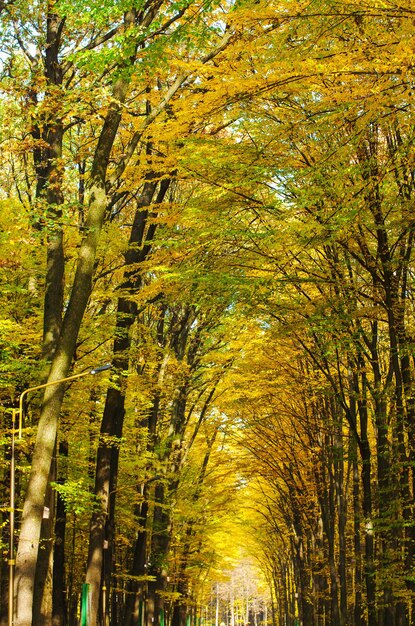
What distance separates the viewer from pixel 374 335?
17.6m

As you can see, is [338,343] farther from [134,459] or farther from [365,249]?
[134,459]

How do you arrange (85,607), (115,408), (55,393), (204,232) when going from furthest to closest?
(115,408) < (85,607) < (204,232) < (55,393)

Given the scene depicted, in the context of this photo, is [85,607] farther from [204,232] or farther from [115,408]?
[204,232]

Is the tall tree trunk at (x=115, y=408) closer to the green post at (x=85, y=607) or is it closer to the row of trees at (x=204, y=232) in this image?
the row of trees at (x=204, y=232)

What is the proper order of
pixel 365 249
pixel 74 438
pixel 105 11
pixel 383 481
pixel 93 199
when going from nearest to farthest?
pixel 105 11 < pixel 93 199 < pixel 365 249 < pixel 383 481 < pixel 74 438

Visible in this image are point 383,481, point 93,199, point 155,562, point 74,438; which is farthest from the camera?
point 155,562

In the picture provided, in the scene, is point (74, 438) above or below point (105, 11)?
below

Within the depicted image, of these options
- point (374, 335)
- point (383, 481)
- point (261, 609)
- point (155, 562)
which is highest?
point (374, 335)

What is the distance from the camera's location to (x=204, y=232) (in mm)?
12852

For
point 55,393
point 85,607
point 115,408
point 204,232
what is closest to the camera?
point 55,393

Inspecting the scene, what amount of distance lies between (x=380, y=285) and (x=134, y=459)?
37.7 ft

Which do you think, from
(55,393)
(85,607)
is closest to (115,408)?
(85,607)

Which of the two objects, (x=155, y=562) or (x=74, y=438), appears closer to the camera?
(x=74, y=438)

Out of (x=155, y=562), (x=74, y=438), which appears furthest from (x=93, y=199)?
(x=155, y=562)
